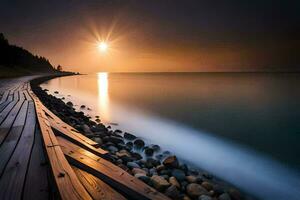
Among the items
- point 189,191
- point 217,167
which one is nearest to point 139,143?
point 217,167

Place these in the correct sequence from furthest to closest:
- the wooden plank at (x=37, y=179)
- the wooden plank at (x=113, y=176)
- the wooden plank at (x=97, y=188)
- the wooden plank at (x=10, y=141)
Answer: the wooden plank at (x=10, y=141) < the wooden plank at (x=113, y=176) < the wooden plank at (x=97, y=188) < the wooden plank at (x=37, y=179)

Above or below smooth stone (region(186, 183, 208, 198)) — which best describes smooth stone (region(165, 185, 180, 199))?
above

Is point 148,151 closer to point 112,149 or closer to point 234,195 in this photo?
point 112,149

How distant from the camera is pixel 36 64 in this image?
274 feet

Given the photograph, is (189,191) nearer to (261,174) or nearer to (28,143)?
(28,143)

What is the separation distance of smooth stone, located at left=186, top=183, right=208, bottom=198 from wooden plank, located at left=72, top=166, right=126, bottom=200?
209 centimetres

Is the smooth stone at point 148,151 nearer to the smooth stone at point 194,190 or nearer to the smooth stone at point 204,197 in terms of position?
the smooth stone at point 194,190

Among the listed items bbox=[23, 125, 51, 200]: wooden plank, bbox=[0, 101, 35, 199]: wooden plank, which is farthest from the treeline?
bbox=[23, 125, 51, 200]: wooden plank

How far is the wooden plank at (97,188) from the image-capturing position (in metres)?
2.20

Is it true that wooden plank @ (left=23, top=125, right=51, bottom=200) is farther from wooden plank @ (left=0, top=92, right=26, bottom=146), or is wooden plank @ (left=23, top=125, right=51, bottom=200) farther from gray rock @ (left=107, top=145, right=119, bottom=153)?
gray rock @ (left=107, top=145, right=119, bottom=153)

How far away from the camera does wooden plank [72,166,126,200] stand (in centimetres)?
220

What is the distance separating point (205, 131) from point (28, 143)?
32.7 ft

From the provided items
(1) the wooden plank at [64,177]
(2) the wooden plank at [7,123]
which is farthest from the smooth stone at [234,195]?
(2) the wooden plank at [7,123]

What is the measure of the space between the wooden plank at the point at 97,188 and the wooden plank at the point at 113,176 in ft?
0.26
